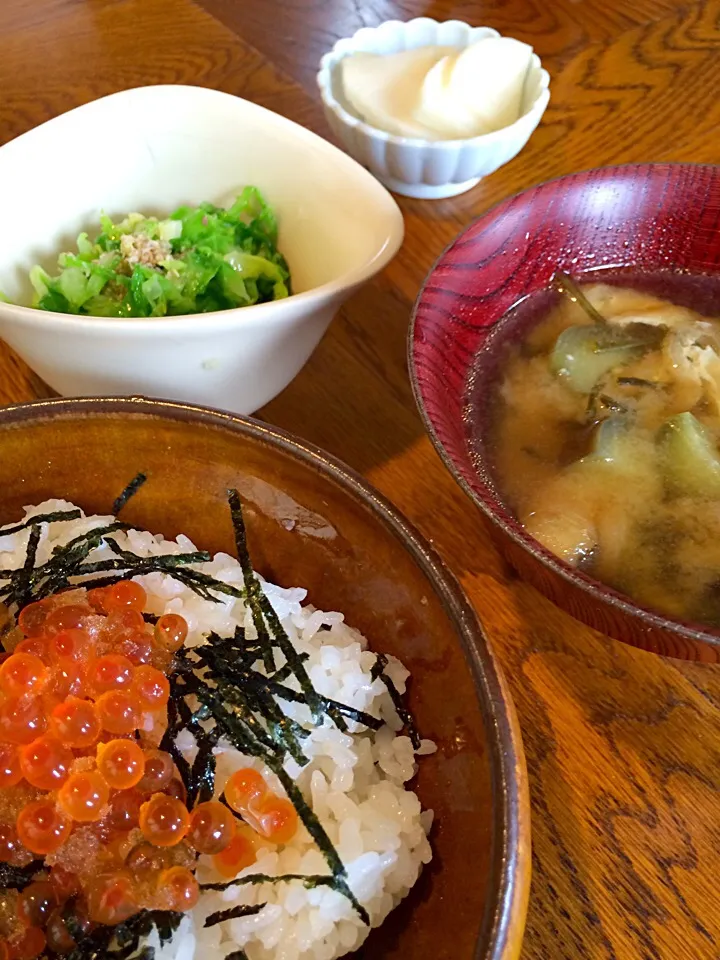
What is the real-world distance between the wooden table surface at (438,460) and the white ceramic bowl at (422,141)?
3.2 inches

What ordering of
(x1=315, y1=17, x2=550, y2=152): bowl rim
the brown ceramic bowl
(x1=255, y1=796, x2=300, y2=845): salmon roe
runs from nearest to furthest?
1. the brown ceramic bowl
2. (x1=255, y1=796, x2=300, y2=845): salmon roe
3. (x1=315, y1=17, x2=550, y2=152): bowl rim

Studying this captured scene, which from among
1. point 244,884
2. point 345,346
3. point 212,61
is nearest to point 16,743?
point 244,884

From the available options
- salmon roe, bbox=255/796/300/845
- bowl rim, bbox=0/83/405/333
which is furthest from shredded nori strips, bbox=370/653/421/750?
bowl rim, bbox=0/83/405/333

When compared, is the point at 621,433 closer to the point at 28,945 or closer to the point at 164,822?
the point at 164,822

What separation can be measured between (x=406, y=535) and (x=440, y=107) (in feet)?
3.27

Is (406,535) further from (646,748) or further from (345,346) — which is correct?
(345,346)

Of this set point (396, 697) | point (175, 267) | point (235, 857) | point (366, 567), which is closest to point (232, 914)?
point (235, 857)

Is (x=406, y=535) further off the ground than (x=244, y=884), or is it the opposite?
(x=406, y=535)

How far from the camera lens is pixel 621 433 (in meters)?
1.12

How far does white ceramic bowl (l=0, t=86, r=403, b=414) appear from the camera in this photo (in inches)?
41.8

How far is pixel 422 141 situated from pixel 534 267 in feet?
1.25

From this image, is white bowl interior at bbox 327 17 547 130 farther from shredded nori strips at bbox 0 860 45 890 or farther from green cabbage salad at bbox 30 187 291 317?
shredded nori strips at bbox 0 860 45 890

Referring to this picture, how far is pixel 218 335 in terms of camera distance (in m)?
1.05

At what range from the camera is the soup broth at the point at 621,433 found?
1.01m
